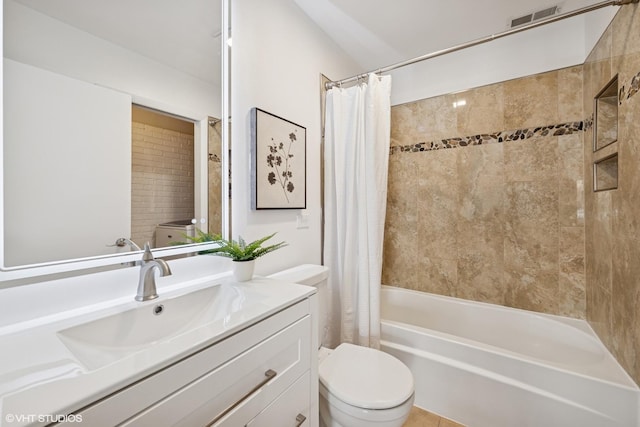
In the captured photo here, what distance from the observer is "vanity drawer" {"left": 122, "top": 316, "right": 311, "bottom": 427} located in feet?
1.97

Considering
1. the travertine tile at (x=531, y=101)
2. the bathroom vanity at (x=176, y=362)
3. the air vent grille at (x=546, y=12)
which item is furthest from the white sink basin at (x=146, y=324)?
the air vent grille at (x=546, y=12)

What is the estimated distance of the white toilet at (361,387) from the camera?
3.55 ft

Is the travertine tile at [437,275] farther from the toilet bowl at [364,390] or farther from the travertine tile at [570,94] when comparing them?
the travertine tile at [570,94]

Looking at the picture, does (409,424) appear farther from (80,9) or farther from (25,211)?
(80,9)

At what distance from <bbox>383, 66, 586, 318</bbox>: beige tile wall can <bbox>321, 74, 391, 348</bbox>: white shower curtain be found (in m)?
0.67

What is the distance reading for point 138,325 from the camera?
86 centimetres

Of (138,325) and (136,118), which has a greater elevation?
(136,118)

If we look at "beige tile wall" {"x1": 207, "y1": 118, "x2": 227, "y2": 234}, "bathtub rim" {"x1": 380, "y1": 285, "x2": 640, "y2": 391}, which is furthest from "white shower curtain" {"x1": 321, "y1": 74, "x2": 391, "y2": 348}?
"beige tile wall" {"x1": 207, "y1": 118, "x2": 227, "y2": 234}

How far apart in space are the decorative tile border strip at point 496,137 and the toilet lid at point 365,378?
→ 5.62 ft

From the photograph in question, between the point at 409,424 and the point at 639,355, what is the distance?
113 centimetres

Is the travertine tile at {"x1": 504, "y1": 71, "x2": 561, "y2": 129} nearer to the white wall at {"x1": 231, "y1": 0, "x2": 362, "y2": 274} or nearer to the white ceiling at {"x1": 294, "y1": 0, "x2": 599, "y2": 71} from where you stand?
the white ceiling at {"x1": 294, "y1": 0, "x2": 599, "y2": 71}

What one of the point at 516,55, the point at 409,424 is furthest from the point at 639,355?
the point at 516,55

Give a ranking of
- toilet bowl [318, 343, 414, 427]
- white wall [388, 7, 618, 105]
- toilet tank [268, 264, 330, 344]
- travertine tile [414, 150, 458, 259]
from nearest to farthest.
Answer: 1. toilet bowl [318, 343, 414, 427]
2. toilet tank [268, 264, 330, 344]
3. white wall [388, 7, 618, 105]
4. travertine tile [414, 150, 458, 259]

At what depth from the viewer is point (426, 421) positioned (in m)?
1.58
